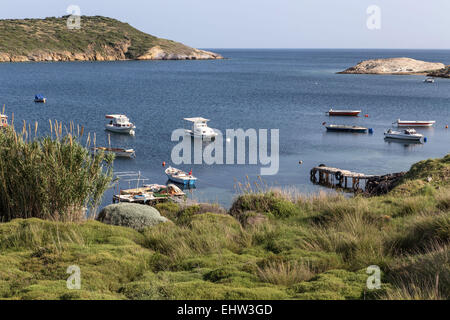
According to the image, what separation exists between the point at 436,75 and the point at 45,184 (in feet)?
509

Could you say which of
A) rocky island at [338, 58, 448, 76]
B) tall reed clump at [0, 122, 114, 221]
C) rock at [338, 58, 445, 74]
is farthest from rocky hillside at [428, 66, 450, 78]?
tall reed clump at [0, 122, 114, 221]

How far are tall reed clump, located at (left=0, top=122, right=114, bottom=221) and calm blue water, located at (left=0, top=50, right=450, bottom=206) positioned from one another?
908 centimetres

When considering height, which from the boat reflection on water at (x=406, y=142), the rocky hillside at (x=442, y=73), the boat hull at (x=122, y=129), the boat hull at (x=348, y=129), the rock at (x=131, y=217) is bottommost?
the boat reflection on water at (x=406, y=142)

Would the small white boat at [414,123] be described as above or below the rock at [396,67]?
below

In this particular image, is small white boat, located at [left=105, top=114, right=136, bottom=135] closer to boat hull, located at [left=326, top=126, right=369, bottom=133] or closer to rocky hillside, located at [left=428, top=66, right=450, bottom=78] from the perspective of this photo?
boat hull, located at [left=326, top=126, right=369, bottom=133]

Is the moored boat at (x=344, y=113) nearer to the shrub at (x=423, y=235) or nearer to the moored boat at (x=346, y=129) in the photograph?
the moored boat at (x=346, y=129)

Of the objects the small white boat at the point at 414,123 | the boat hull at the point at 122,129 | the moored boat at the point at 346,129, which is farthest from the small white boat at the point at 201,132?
the small white boat at the point at 414,123

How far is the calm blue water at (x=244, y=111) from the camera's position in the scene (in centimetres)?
4353

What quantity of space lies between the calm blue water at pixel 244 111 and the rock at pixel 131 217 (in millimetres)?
8409

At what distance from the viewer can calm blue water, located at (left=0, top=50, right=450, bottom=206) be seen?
1714 inches

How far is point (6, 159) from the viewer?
14.3 meters

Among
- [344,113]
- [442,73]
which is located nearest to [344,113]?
[344,113]
